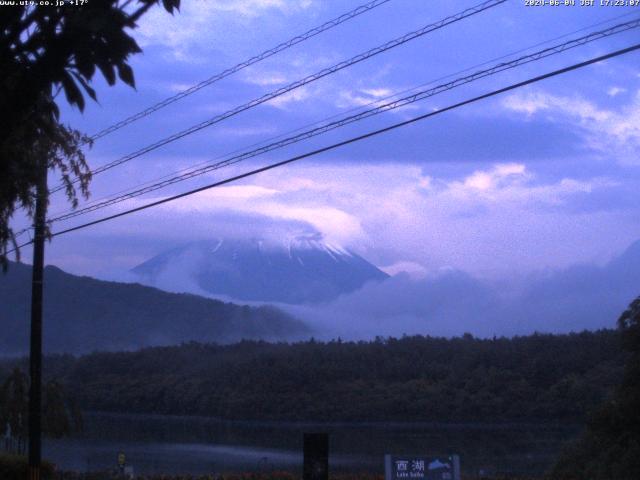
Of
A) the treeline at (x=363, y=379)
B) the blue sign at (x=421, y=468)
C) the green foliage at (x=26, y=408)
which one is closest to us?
the blue sign at (x=421, y=468)

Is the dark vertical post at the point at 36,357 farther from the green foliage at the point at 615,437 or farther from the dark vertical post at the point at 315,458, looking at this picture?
the green foliage at the point at 615,437

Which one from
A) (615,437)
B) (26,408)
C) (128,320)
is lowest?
(615,437)

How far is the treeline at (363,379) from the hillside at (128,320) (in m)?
23.2

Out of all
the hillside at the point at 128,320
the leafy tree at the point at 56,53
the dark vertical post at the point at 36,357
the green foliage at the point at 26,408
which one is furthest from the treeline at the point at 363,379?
the leafy tree at the point at 56,53

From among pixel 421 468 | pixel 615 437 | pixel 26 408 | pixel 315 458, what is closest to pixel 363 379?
pixel 26 408

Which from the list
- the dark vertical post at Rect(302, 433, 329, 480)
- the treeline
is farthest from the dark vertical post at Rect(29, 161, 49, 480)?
the treeline

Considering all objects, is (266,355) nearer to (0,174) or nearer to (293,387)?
(293,387)

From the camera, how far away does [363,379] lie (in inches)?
1993

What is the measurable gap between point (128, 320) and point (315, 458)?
86841 mm

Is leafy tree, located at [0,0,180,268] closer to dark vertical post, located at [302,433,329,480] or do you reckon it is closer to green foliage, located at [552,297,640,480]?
dark vertical post, located at [302,433,329,480]

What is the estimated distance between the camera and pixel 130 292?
321 ft

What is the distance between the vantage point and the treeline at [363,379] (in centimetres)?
3866

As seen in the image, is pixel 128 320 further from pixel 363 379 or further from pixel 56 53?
pixel 56 53

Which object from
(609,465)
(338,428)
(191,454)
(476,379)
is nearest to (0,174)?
(609,465)
